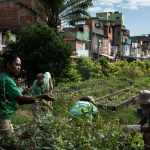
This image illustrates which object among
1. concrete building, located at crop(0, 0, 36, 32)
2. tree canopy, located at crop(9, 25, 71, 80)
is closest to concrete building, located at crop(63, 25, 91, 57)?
concrete building, located at crop(0, 0, 36, 32)

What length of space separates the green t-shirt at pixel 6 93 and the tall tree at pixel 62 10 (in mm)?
21850

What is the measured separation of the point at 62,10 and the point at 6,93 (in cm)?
2417

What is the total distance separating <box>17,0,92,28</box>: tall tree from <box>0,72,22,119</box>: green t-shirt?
2185cm

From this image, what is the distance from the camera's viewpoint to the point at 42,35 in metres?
18.4

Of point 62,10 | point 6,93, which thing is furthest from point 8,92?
point 62,10

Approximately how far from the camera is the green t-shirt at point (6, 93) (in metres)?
5.23

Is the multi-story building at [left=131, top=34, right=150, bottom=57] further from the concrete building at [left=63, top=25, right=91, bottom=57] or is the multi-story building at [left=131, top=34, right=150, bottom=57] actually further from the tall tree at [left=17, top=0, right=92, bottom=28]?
the tall tree at [left=17, top=0, right=92, bottom=28]

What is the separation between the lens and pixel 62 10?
29.1 metres

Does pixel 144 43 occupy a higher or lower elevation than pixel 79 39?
lower

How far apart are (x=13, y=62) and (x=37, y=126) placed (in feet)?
3.43

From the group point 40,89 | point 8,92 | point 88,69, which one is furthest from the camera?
point 88,69

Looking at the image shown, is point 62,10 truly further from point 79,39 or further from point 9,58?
point 79,39

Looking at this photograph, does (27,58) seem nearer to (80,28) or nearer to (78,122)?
(78,122)

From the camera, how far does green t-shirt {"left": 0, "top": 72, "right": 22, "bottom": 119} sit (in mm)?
5230
